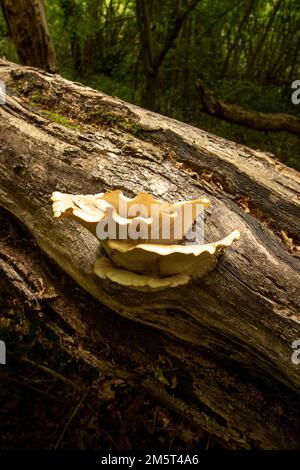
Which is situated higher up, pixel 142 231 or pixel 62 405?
pixel 142 231

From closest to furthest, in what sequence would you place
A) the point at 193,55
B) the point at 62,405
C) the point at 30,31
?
1. the point at 62,405
2. the point at 30,31
3. the point at 193,55

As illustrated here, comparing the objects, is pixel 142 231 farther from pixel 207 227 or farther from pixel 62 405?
pixel 62 405

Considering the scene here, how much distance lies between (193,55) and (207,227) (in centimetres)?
844

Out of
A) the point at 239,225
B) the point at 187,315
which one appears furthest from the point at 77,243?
the point at 239,225

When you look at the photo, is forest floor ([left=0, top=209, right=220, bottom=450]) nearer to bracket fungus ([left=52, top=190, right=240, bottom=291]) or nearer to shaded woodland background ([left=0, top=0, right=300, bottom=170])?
bracket fungus ([left=52, top=190, right=240, bottom=291])

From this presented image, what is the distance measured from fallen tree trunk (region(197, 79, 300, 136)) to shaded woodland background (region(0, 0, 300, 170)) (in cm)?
173

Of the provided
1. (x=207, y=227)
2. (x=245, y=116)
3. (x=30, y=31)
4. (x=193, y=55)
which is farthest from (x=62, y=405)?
(x=193, y=55)

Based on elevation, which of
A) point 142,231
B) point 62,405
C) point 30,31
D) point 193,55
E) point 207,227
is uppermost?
point 193,55

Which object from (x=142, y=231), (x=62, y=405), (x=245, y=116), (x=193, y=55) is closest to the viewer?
(x=142, y=231)

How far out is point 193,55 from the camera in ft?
30.1

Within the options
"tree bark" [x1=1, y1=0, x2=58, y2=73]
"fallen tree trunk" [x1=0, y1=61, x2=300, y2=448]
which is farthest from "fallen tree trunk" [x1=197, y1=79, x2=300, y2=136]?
→ "fallen tree trunk" [x1=0, y1=61, x2=300, y2=448]

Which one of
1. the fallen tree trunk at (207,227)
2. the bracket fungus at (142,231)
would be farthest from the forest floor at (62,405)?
the bracket fungus at (142,231)

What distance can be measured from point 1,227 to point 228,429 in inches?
69.0
